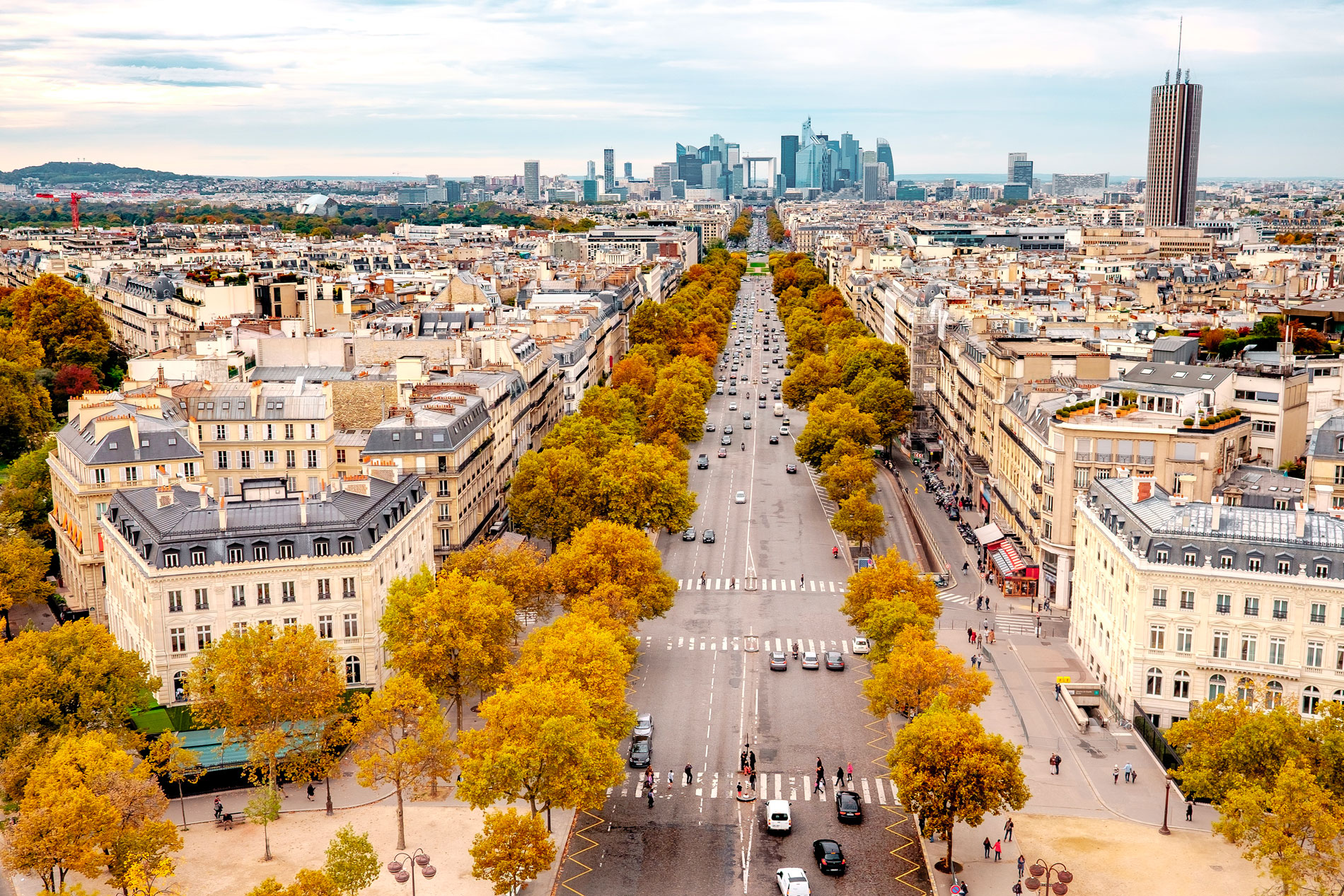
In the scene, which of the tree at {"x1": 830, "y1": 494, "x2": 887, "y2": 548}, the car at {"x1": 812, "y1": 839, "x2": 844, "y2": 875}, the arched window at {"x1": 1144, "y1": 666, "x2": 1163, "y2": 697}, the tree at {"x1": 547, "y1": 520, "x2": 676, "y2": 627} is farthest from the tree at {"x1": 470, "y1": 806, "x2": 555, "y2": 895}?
the tree at {"x1": 830, "y1": 494, "x2": 887, "y2": 548}

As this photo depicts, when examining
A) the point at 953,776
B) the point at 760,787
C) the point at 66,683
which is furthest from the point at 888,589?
the point at 66,683

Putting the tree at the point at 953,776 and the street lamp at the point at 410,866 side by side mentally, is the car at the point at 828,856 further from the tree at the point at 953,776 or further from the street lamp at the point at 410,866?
the street lamp at the point at 410,866

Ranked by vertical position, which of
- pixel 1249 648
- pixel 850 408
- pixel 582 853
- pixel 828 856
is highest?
pixel 850 408

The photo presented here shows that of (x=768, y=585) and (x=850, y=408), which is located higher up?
(x=850, y=408)


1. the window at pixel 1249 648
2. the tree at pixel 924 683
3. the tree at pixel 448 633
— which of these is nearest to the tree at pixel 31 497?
the tree at pixel 448 633

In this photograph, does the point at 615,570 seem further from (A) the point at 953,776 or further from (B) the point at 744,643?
(A) the point at 953,776

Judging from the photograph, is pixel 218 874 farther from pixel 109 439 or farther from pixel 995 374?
pixel 995 374

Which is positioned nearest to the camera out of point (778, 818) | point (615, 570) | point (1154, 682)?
point (778, 818)

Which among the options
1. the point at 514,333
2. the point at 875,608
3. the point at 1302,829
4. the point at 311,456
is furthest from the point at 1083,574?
the point at 514,333
